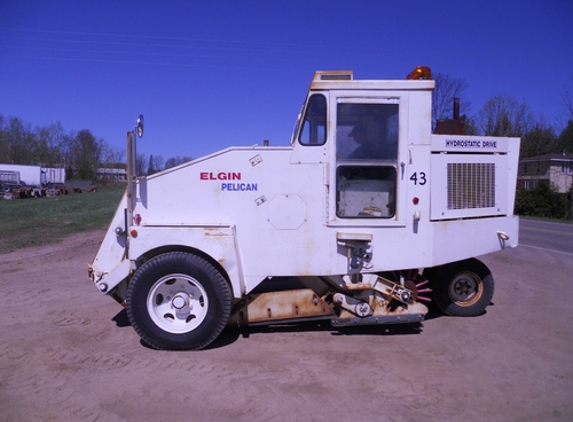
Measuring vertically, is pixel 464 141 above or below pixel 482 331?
above

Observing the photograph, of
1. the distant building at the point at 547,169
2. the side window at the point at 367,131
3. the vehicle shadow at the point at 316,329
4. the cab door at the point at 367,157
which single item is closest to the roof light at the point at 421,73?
the cab door at the point at 367,157

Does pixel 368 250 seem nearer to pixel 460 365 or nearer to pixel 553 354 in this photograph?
pixel 460 365

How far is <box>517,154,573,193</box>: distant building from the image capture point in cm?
4744

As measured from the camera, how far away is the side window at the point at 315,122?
545 centimetres

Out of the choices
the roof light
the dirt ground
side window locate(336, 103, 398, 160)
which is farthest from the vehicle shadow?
the roof light

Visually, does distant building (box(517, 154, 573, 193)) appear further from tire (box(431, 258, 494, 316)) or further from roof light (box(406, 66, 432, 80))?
roof light (box(406, 66, 432, 80))

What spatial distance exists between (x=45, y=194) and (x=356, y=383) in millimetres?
64157

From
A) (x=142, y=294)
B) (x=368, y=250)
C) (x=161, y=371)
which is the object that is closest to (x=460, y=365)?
(x=368, y=250)

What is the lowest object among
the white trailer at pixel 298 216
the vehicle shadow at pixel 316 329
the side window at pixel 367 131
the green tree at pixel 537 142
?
the vehicle shadow at pixel 316 329

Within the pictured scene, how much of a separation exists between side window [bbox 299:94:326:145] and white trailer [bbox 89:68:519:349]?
0.5 inches

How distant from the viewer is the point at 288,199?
544cm

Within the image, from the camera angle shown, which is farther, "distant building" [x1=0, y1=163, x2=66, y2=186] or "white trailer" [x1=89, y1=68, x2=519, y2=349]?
"distant building" [x1=0, y1=163, x2=66, y2=186]

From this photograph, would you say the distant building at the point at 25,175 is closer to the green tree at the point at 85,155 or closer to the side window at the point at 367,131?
the green tree at the point at 85,155

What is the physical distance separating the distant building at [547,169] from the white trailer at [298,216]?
45612mm
